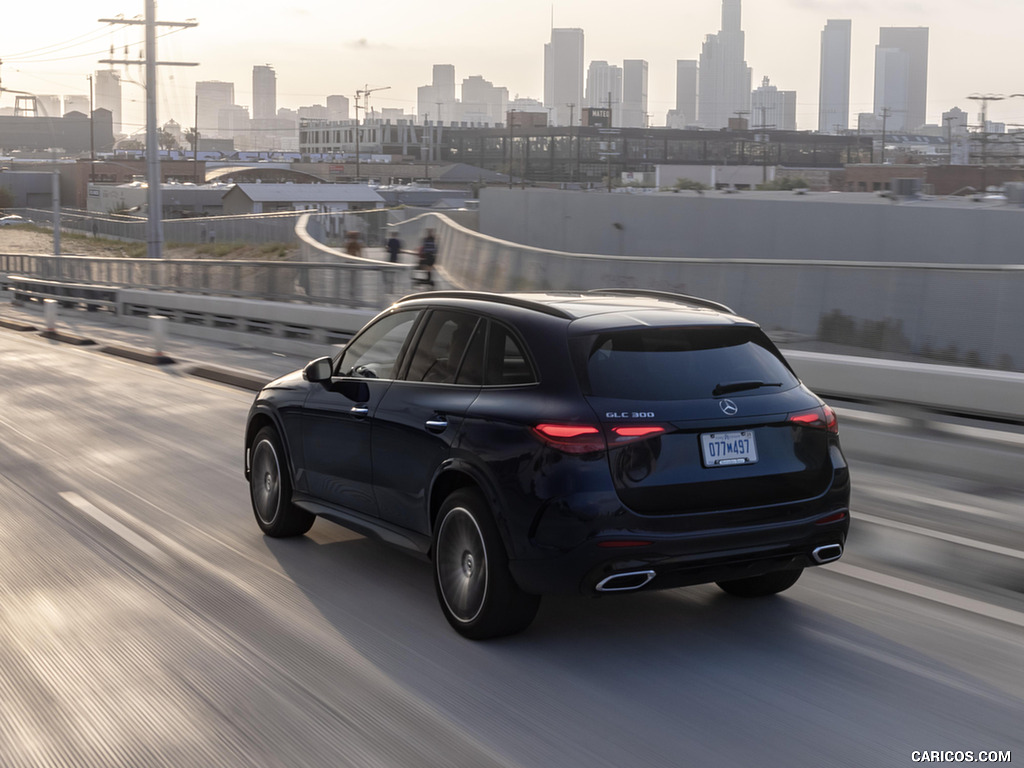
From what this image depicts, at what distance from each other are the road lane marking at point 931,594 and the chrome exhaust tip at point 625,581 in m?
2.02

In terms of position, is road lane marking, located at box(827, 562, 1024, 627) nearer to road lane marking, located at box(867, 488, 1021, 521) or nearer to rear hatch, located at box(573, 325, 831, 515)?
rear hatch, located at box(573, 325, 831, 515)

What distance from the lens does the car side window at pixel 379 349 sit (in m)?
6.98

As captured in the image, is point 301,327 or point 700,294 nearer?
point 700,294

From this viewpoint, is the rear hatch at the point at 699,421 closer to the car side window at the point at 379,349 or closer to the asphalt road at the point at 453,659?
the asphalt road at the point at 453,659

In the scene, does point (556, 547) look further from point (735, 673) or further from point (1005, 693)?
point (1005, 693)

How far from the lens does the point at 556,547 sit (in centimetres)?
545

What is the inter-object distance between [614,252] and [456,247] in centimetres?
2027

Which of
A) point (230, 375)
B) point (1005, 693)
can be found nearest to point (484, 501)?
point (1005, 693)

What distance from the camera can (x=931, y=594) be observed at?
6.80 m

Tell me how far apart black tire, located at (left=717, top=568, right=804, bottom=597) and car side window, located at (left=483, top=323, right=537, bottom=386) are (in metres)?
1.71

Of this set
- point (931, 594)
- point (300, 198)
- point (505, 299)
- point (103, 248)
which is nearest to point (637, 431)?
point (505, 299)

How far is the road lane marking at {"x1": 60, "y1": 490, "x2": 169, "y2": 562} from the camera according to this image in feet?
26.0

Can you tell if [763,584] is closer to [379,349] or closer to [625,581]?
[625,581]

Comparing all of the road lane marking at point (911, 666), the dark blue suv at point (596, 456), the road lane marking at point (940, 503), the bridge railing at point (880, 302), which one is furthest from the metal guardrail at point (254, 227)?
the road lane marking at point (911, 666)
